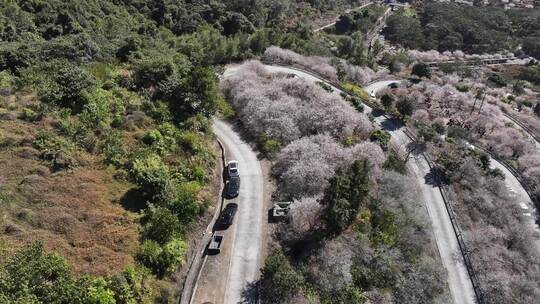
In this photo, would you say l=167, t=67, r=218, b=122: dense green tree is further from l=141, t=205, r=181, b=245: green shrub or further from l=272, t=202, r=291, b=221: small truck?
l=141, t=205, r=181, b=245: green shrub

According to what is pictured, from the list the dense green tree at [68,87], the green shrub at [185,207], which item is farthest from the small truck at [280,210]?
the dense green tree at [68,87]

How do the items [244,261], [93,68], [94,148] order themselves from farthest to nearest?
[93,68], [94,148], [244,261]

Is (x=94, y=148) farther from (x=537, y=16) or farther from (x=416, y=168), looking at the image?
(x=537, y=16)

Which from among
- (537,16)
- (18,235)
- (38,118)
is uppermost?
(38,118)

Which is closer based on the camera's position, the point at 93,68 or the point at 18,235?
the point at 18,235

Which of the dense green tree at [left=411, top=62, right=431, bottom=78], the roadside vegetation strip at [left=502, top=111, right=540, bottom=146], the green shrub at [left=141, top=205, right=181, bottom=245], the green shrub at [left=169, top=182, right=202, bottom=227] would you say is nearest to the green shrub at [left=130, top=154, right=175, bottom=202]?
the green shrub at [left=169, top=182, right=202, bottom=227]

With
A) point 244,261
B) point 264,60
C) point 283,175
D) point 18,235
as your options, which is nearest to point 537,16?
point 264,60
